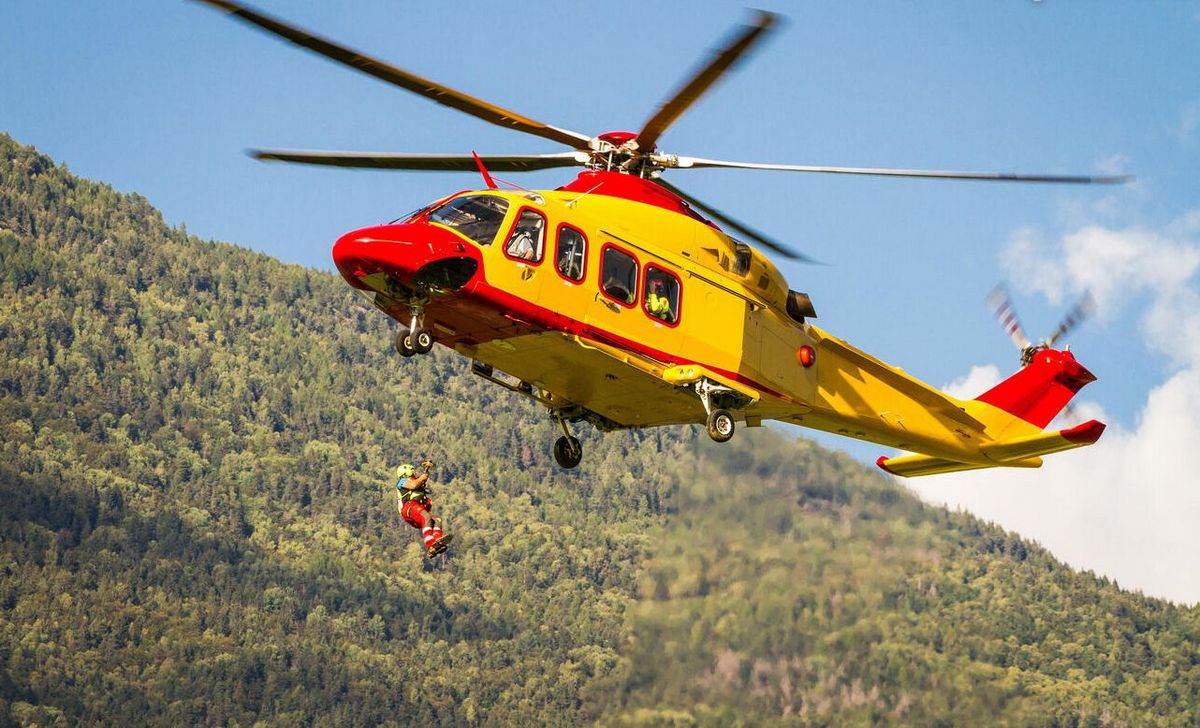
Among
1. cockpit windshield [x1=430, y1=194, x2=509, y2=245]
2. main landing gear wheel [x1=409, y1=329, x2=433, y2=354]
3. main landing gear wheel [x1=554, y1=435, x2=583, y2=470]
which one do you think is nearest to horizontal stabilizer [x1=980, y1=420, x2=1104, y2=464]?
main landing gear wheel [x1=554, y1=435, x2=583, y2=470]

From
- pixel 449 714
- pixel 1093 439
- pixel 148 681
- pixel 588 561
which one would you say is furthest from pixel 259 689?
pixel 1093 439

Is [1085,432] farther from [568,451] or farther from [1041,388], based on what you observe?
[568,451]

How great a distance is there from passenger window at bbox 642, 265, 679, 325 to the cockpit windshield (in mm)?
2704

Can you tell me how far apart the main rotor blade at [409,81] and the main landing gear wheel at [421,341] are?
3402 mm

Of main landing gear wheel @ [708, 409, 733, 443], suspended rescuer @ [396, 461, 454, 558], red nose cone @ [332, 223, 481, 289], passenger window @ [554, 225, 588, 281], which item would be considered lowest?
suspended rescuer @ [396, 461, 454, 558]

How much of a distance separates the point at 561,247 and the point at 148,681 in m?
158

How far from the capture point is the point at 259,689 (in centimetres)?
A: 18338

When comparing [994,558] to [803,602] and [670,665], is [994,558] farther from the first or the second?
[670,665]

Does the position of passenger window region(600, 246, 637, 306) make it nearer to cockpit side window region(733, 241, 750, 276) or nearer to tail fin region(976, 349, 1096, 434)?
cockpit side window region(733, 241, 750, 276)

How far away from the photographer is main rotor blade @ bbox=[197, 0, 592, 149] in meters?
27.4

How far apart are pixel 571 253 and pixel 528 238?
2.49ft

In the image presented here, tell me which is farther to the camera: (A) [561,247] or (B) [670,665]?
(B) [670,665]

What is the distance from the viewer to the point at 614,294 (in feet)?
104

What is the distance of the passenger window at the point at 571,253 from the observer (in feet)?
103
